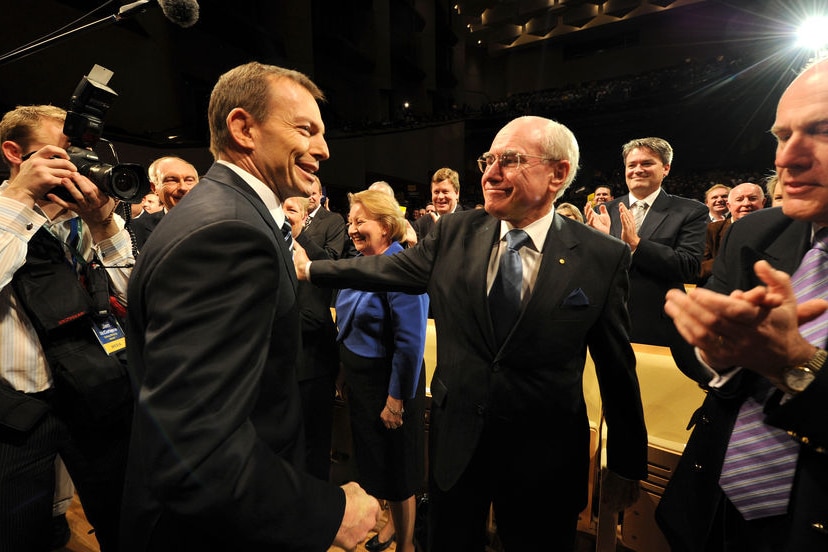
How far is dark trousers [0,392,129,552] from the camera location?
124 cm

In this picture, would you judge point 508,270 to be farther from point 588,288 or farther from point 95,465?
point 95,465

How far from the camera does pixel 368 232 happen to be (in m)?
2.05

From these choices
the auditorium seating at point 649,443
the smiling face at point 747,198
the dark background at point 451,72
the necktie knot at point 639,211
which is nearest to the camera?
the auditorium seating at point 649,443

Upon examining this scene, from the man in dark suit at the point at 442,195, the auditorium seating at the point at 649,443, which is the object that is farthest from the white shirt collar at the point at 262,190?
the man in dark suit at the point at 442,195

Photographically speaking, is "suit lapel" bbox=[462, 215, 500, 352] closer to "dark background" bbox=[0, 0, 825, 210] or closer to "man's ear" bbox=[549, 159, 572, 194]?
"man's ear" bbox=[549, 159, 572, 194]

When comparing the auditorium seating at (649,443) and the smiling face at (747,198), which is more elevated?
the smiling face at (747,198)

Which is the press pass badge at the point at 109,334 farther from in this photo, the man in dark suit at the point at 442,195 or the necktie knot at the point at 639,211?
the man in dark suit at the point at 442,195

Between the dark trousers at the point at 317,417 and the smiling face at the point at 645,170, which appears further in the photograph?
the smiling face at the point at 645,170

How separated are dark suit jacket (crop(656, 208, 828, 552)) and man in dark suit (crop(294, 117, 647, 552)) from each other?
9.6 inches

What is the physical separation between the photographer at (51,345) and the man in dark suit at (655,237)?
8.01 feet

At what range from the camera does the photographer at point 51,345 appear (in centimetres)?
124

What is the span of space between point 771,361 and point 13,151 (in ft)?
7.29

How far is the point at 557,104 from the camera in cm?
1405

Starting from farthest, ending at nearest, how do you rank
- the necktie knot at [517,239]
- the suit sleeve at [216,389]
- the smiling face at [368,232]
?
the smiling face at [368,232] → the necktie knot at [517,239] → the suit sleeve at [216,389]
